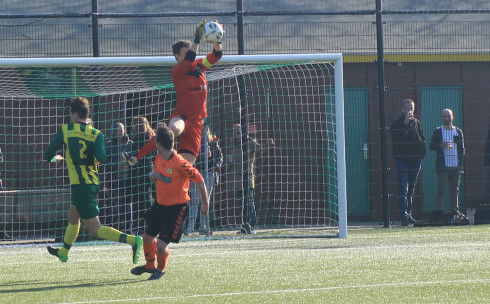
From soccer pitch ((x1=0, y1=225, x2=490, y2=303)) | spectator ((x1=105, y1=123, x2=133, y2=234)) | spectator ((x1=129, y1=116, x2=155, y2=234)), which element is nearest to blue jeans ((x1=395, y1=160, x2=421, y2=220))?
soccer pitch ((x1=0, y1=225, x2=490, y2=303))

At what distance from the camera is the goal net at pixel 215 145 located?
1201 centimetres

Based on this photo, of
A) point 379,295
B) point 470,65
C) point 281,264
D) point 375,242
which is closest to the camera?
point 379,295

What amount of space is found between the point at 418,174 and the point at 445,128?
2.79ft

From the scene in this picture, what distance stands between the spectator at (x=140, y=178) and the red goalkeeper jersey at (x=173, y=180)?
438 centimetres

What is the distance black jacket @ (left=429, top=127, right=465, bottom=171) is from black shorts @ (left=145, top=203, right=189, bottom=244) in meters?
7.35

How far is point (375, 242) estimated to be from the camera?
1037 centimetres

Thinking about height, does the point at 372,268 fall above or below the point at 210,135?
below

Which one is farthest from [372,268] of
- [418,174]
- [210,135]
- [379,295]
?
[418,174]

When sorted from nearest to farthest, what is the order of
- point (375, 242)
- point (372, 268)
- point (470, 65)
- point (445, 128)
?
point (372, 268), point (375, 242), point (445, 128), point (470, 65)

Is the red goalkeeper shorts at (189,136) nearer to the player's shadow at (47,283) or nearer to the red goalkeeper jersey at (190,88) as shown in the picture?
the red goalkeeper jersey at (190,88)

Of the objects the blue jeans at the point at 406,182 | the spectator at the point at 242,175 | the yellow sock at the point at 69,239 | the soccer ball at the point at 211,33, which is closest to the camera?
the yellow sock at the point at 69,239

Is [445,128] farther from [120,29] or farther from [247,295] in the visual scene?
[247,295]

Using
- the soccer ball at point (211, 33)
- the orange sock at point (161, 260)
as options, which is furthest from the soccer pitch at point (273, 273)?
the soccer ball at point (211, 33)

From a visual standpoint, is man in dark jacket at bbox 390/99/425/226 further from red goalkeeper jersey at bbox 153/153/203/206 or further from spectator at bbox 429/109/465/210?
red goalkeeper jersey at bbox 153/153/203/206
